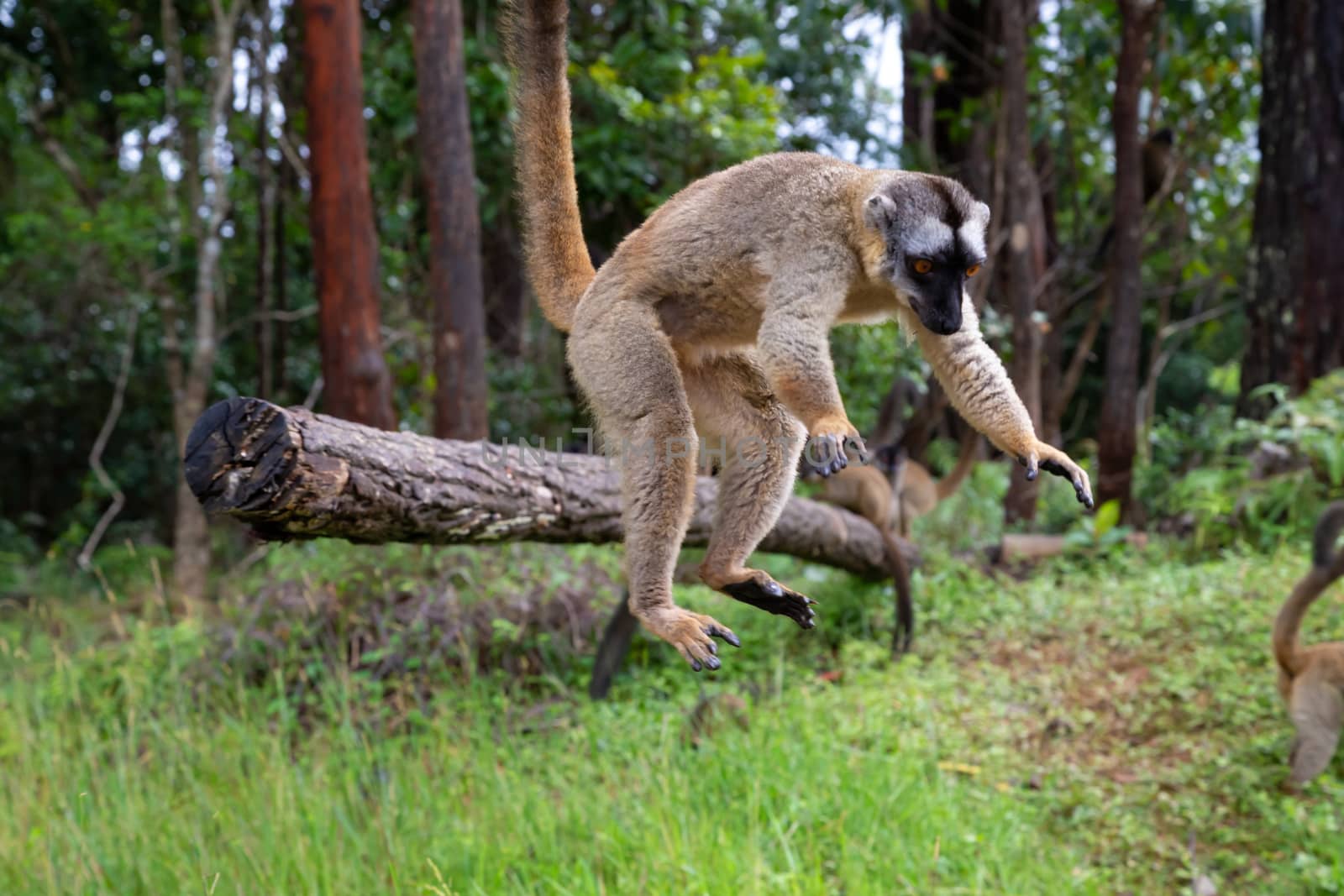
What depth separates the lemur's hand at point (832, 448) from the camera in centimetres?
171

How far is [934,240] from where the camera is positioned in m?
1.95

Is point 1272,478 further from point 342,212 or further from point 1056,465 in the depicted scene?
point 342,212

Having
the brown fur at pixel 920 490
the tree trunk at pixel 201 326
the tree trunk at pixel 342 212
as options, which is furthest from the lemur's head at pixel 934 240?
the tree trunk at pixel 201 326

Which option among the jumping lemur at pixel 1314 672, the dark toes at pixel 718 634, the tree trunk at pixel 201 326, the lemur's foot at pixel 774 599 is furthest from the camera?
the tree trunk at pixel 201 326

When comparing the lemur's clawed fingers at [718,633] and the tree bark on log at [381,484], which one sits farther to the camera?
the tree bark on log at [381,484]

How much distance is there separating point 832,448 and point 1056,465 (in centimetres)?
60

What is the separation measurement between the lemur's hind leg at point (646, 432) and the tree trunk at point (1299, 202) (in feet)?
25.5

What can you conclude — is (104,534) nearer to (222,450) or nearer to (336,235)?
(336,235)

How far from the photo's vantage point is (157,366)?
40.5 feet

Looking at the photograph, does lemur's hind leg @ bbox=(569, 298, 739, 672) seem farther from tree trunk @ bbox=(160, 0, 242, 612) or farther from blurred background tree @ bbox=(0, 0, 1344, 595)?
tree trunk @ bbox=(160, 0, 242, 612)

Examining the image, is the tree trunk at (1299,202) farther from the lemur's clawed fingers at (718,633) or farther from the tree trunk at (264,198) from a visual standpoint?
the tree trunk at (264,198)

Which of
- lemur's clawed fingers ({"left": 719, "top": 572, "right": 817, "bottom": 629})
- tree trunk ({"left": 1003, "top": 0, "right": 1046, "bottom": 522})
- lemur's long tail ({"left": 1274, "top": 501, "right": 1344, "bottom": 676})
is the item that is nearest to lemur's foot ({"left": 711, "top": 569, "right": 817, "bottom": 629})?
lemur's clawed fingers ({"left": 719, "top": 572, "right": 817, "bottom": 629})

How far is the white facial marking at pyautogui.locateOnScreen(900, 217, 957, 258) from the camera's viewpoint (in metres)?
1.95

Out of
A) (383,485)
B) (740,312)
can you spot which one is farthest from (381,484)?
(740,312)
